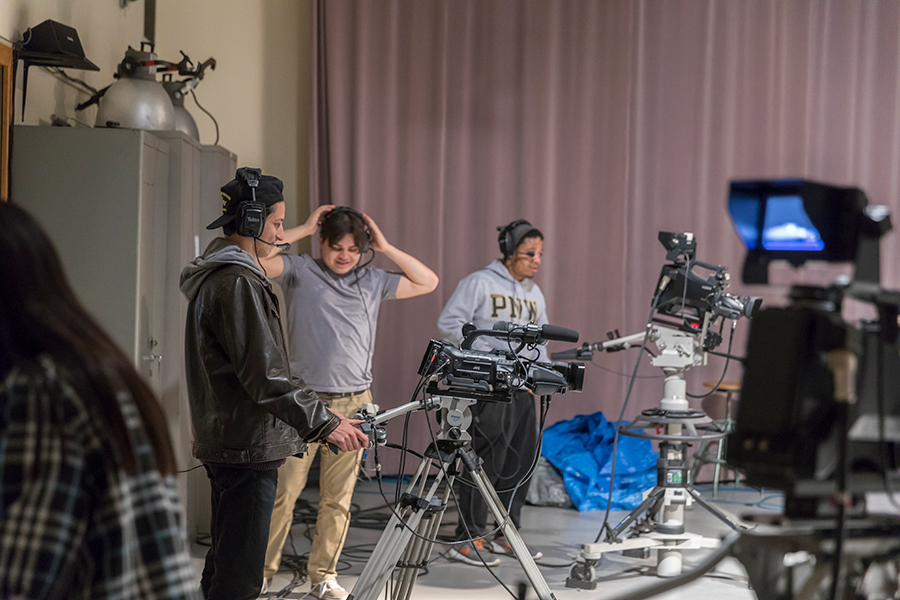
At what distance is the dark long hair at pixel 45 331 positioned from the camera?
84 cm

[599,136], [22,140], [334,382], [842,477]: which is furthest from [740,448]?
[599,136]

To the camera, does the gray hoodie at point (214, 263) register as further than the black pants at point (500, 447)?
No

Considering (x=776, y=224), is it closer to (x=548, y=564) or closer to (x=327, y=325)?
(x=327, y=325)

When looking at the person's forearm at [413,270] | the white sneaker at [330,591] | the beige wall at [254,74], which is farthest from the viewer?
the beige wall at [254,74]

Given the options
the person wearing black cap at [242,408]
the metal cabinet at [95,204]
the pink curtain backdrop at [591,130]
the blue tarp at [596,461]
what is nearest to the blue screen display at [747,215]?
the person wearing black cap at [242,408]

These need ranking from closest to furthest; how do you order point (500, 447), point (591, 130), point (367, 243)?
point (367, 243)
point (500, 447)
point (591, 130)

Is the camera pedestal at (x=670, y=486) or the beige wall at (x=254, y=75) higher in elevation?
the beige wall at (x=254, y=75)

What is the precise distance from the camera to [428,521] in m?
2.23

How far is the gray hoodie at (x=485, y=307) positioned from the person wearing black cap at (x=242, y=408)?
4.57 ft

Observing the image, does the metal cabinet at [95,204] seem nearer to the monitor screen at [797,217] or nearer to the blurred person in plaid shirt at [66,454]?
the blurred person in plaid shirt at [66,454]

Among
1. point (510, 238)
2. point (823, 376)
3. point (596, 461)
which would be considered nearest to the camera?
point (823, 376)

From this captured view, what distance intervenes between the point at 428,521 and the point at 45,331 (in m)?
1.55

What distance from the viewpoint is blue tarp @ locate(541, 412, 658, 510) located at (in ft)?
13.7

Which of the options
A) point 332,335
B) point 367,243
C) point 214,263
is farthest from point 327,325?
point 214,263
